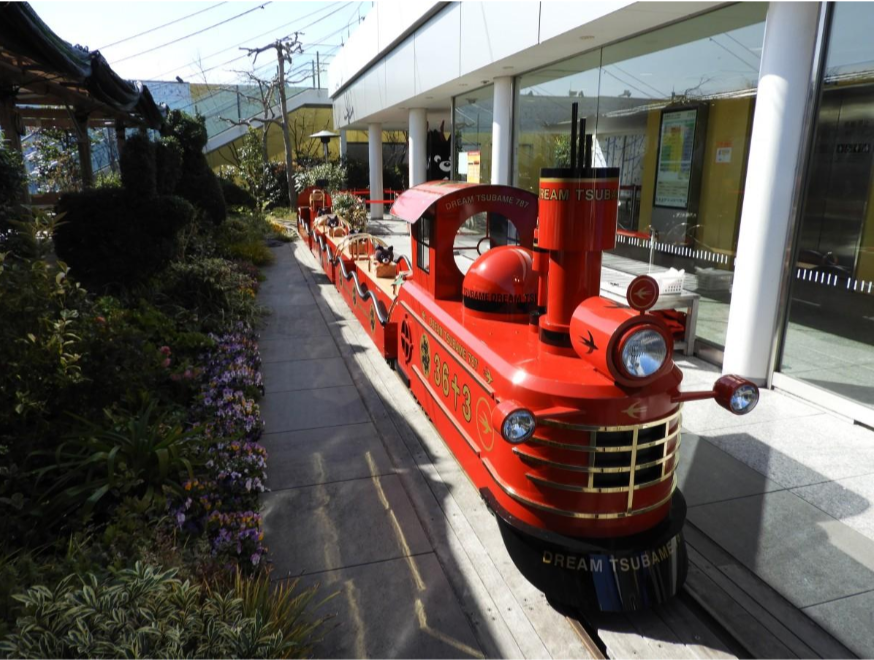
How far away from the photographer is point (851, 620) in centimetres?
329

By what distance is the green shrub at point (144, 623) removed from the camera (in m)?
2.45

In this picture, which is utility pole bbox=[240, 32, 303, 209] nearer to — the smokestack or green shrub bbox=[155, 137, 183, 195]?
green shrub bbox=[155, 137, 183, 195]

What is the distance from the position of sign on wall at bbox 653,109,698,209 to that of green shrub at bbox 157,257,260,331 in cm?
610

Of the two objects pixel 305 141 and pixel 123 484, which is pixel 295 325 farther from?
pixel 305 141

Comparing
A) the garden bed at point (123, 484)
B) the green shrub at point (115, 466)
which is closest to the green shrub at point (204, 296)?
the garden bed at point (123, 484)

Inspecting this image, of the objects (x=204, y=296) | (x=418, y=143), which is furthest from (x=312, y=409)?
(x=418, y=143)

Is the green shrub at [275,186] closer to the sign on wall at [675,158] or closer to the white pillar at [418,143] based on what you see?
the white pillar at [418,143]

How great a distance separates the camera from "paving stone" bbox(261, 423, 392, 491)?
489 cm

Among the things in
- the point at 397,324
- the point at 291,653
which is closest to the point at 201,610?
the point at 291,653

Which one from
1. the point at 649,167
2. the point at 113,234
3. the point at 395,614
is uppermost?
the point at 649,167

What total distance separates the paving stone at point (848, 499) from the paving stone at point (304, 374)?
4562 millimetres

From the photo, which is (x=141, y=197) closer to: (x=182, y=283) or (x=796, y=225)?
(x=182, y=283)

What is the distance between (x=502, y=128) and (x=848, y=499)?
9.72 metres

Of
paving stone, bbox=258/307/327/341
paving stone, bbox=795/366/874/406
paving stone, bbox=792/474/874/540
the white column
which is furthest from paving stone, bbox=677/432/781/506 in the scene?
the white column
